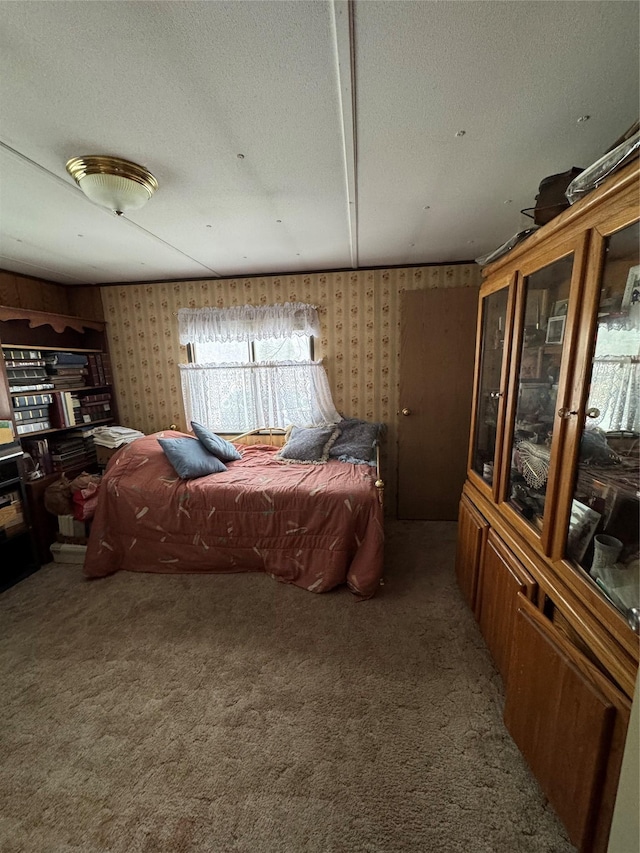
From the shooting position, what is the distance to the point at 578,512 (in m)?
1.14

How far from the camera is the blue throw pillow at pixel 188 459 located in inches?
95.0

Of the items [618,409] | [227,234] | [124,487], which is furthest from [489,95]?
[124,487]

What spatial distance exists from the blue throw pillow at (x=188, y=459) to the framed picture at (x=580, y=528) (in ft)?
7.30

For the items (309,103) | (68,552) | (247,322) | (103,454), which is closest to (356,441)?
(247,322)

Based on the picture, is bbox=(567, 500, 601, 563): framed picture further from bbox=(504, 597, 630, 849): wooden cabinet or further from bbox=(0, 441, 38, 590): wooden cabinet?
bbox=(0, 441, 38, 590): wooden cabinet

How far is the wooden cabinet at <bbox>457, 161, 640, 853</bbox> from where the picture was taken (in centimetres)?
89

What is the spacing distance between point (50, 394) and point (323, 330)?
2.44 metres

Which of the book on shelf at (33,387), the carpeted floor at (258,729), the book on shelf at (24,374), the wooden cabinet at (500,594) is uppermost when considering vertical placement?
the book on shelf at (24,374)

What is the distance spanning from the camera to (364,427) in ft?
10.0

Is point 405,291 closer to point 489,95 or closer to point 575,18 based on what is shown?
point 489,95

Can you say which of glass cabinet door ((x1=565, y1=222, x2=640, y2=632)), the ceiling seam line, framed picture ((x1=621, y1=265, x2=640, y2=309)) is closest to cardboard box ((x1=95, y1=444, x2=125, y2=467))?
the ceiling seam line

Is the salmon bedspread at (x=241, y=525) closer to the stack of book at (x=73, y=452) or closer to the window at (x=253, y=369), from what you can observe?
the stack of book at (x=73, y=452)

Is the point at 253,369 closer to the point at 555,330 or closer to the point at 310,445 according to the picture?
the point at 310,445

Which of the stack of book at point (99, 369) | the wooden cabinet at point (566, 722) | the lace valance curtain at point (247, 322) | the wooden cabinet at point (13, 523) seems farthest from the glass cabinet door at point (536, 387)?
the stack of book at point (99, 369)
